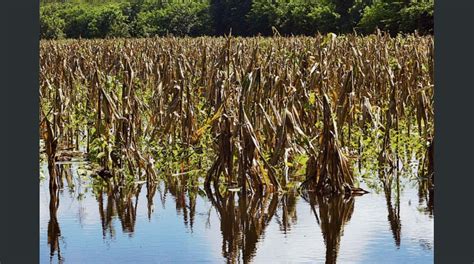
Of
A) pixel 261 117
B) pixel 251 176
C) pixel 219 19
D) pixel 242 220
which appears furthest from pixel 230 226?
pixel 219 19

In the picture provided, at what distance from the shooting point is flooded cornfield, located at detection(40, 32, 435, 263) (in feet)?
24.4

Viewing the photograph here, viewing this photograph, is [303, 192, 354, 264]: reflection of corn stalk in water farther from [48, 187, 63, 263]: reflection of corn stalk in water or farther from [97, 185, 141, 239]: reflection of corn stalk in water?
[48, 187, 63, 263]: reflection of corn stalk in water

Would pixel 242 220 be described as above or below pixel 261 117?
below

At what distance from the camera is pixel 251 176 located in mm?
9125

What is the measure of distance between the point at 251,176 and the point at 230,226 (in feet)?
3.70

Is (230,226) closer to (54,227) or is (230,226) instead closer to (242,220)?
(242,220)

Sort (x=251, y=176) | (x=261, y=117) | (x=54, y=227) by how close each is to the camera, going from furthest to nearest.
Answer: (x=261, y=117)
(x=251, y=176)
(x=54, y=227)

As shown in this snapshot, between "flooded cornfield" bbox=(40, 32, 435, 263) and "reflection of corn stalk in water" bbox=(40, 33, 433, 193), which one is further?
"reflection of corn stalk in water" bbox=(40, 33, 433, 193)

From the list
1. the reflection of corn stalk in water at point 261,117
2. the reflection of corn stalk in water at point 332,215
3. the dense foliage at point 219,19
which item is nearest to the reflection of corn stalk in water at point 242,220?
the reflection of corn stalk in water at point 261,117

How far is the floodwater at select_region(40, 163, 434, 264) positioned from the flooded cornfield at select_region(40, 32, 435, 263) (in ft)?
0.05

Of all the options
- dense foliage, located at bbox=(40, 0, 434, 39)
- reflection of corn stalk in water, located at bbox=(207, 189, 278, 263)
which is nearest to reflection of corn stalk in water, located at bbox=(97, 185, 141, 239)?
reflection of corn stalk in water, located at bbox=(207, 189, 278, 263)

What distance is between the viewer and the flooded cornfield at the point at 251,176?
7434 millimetres

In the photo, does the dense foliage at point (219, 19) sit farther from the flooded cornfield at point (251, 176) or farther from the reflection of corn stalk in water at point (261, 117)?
the flooded cornfield at point (251, 176)

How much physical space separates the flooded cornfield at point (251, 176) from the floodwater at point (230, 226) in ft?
0.05
